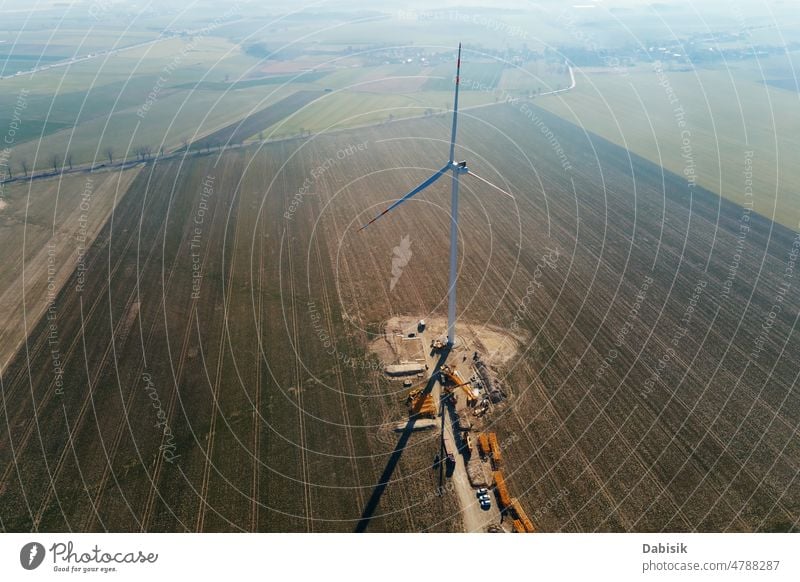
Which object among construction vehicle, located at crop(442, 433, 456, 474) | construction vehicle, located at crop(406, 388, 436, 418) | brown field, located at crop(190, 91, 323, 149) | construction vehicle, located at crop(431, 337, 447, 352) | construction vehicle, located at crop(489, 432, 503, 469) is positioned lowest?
construction vehicle, located at crop(442, 433, 456, 474)

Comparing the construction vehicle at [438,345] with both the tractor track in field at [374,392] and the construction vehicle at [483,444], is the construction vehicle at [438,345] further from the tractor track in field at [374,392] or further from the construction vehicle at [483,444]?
the construction vehicle at [483,444]

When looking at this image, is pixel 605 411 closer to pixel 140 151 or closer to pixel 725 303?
pixel 725 303

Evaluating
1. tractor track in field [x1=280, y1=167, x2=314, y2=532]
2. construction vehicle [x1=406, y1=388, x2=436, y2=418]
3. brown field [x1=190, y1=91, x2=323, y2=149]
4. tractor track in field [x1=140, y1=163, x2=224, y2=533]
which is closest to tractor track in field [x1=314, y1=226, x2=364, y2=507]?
tractor track in field [x1=280, y1=167, x2=314, y2=532]

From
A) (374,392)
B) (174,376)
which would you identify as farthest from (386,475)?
(174,376)

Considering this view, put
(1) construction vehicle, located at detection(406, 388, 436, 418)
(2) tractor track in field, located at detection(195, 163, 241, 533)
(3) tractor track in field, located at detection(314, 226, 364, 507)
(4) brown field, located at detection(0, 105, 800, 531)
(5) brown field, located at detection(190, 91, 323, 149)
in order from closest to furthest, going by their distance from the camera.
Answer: (2) tractor track in field, located at detection(195, 163, 241, 533), (4) brown field, located at detection(0, 105, 800, 531), (3) tractor track in field, located at detection(314, 226, 364, 507), (1) construction vehicle, located at detection(406, 388, 436, 418), (5) brown field, located at detection(190, 91, 323, 149)

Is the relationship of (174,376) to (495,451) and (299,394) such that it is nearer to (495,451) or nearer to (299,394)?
(299,394)

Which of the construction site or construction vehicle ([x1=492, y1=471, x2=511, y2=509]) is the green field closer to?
the construction site

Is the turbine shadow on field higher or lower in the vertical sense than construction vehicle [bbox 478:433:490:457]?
lower
